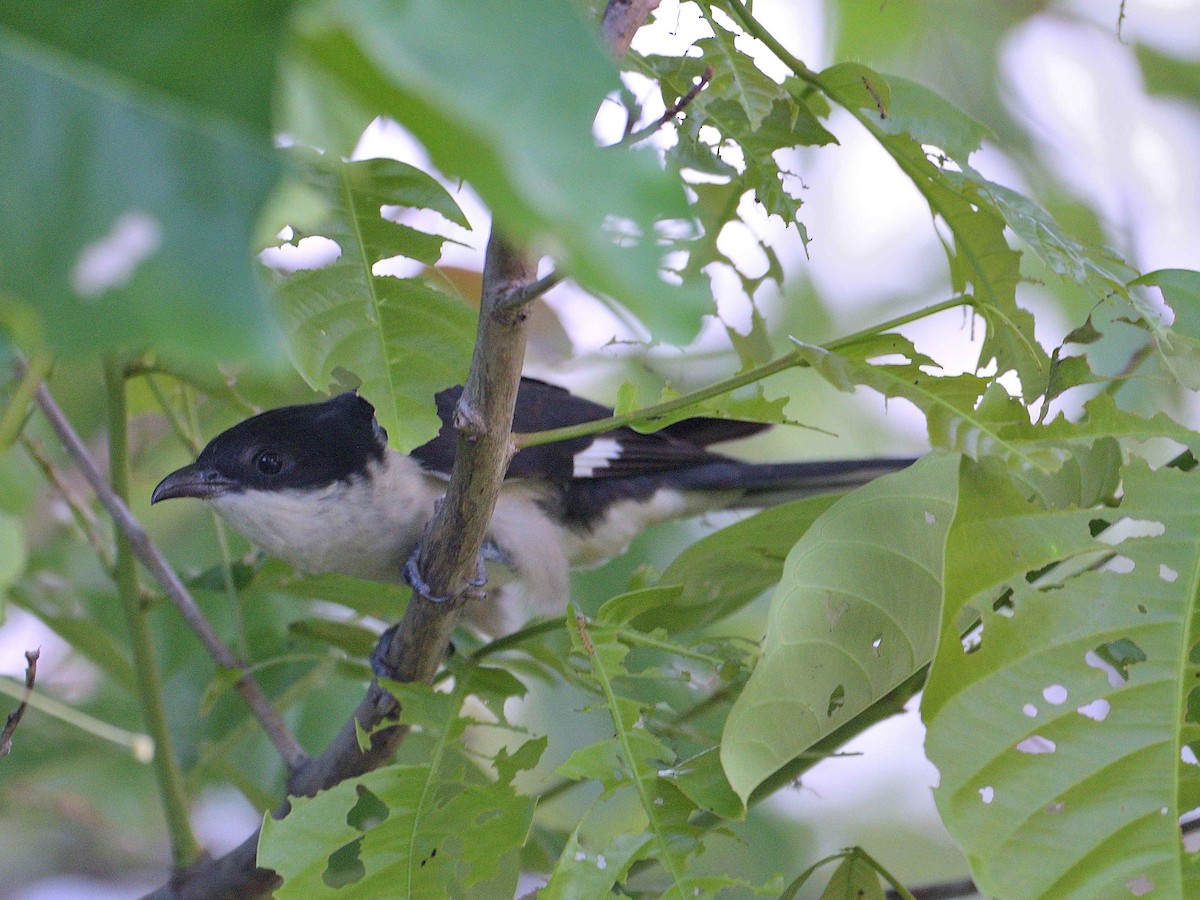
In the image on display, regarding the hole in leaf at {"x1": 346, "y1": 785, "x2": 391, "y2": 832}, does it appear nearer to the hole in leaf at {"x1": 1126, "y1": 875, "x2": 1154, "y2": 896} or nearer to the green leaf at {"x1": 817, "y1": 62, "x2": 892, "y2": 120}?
the hole in leaf at {"x1": 1126, "y1": 875, "x2": 1154, "y2": 896}

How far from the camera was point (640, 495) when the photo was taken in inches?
110

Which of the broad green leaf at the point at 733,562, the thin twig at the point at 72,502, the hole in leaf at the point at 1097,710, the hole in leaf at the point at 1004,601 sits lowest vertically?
the hole in leaf at the point at 1097,710

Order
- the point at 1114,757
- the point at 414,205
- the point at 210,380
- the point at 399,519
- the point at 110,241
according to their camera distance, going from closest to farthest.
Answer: the point at 110,241
the point at 1114,757
the point at 414,205
the point at 210,380
the point at 399,519

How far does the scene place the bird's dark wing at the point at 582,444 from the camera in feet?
7.95

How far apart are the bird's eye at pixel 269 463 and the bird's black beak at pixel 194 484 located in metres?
0.07

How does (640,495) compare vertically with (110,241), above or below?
above

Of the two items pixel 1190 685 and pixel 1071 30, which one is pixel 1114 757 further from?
pixel 1071 30

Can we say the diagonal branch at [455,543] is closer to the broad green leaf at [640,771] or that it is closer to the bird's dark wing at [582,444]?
the broad green leaf at [640,771]

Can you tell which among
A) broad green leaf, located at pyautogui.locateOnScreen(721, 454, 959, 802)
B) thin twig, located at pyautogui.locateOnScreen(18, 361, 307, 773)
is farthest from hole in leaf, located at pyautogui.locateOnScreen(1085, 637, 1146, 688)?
thin twig, located at pyautogui.locateOnScreen(18, 361, 307, 773)

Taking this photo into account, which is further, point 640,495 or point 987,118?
point 987,118

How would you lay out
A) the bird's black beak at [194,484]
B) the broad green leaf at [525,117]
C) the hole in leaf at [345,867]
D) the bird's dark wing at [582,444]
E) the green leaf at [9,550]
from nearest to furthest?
1. the broad green leaf at [525,117]
2. the green leaf at [9,550]
3. the hole in leaf at [345,867]
4. the bird's black beak at [194,484]
5. the bird's dark wing at [582,444]

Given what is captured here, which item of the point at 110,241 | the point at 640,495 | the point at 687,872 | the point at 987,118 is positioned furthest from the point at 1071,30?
the point at 110,241

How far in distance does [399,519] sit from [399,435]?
35.4 inches

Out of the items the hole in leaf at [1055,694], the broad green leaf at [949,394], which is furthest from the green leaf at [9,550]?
the hole in leaf at [1055,694]
